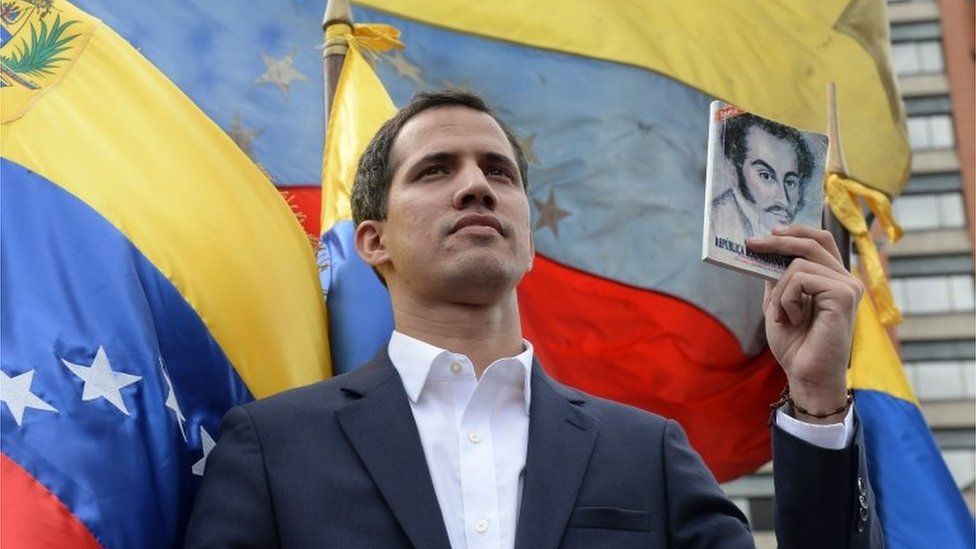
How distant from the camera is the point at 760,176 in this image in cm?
384

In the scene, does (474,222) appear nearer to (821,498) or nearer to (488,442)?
(488,442)

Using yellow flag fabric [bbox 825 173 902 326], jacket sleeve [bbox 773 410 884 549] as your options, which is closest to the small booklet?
jacket sleeve [bbox 773 410 884 549]

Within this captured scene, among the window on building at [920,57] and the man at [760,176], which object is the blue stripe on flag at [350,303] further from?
the window on building at [920,57]

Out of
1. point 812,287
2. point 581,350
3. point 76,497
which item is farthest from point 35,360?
point 581,350

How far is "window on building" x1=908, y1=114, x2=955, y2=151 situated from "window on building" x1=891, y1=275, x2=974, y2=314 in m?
3.52

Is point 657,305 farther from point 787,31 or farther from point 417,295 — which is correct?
point 417,295

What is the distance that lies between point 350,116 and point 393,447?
8.14ft

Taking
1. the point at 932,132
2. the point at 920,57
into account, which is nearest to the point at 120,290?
the point at 932,132

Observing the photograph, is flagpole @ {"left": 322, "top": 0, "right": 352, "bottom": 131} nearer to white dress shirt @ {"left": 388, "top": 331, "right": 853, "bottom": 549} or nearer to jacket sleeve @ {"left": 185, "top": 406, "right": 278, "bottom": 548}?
white dress shirt @ {"left": 388, "top": 331, "right": 853, "bottom": 549}

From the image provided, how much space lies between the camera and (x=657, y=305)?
9.09 metres

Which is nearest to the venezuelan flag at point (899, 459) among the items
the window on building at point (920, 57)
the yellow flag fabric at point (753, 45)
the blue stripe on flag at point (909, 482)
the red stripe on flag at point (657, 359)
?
the blue stripe on flag at point (909, 482)

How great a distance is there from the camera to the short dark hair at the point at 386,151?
14.3 ft

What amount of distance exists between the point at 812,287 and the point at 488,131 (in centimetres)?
98

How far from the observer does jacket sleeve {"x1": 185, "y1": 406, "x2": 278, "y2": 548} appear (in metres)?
3.54
